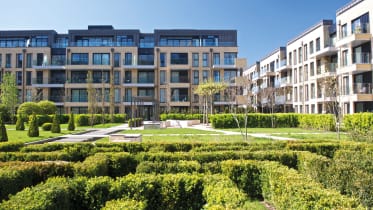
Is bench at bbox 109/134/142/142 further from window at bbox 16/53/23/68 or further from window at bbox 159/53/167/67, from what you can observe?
window at bbox 16/53/23/68

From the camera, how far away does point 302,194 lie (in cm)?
446

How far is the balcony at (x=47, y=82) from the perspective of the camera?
50.3 meters

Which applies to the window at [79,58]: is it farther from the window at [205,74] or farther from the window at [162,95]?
the window at [205,74]

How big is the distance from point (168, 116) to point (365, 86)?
2439 cm

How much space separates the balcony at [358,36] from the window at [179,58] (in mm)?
26990

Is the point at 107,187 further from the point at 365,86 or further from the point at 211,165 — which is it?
the point at 365,86

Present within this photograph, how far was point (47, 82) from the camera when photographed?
168 feet

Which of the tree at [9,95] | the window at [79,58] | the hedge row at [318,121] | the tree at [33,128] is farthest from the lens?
the window at [79,58]

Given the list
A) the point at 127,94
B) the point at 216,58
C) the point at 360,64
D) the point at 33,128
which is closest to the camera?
the point at 33,128

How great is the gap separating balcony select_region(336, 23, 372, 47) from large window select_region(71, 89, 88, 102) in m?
40.0

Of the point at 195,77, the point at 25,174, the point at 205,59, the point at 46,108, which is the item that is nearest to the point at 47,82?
the point at 46,108

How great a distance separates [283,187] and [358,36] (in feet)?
98.2

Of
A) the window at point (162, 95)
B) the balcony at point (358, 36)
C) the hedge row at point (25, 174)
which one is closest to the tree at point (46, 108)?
the window at point (162, 95)

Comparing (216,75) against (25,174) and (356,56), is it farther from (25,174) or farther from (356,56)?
(25,174)
